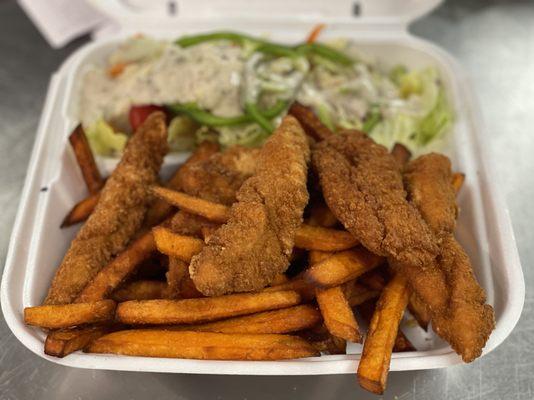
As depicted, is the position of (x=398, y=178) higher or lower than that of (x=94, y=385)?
higher

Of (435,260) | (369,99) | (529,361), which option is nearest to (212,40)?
(369,99)

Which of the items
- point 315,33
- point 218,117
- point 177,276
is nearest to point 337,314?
point 177,276

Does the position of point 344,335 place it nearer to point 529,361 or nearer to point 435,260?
point 435,260

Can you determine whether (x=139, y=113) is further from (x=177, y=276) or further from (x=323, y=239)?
(x=323, y=239)

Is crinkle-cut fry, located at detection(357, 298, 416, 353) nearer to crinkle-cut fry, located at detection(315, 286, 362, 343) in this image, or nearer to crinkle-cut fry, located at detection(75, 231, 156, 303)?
crinkle-cut fry, located at detection(315, 286, 362, 343)

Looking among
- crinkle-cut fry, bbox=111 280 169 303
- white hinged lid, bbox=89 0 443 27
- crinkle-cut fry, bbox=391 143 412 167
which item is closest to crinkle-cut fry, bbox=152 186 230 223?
crinkle-cut fry, bbox=111 280 169 303

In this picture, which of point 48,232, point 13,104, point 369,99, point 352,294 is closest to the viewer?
point 352,294

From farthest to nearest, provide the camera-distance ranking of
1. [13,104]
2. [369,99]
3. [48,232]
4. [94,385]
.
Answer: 1. [13,104]
2. [369,99]
3. [48,232]
4. [94,385]
